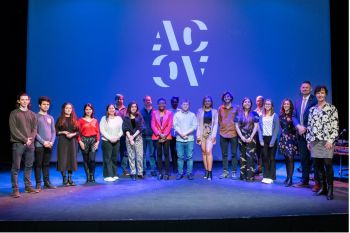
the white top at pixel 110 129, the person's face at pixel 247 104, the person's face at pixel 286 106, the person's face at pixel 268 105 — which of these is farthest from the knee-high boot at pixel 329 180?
the white top at pixel 110 129

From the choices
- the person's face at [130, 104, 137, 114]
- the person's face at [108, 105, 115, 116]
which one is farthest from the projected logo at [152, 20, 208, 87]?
the person's face at [108, 105, 115, 116]

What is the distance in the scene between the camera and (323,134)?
15.4ft

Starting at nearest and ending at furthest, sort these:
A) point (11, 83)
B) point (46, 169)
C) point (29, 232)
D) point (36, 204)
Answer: point (29, 232) → point (36, 204) → point (46, 169) → point (11, 83)

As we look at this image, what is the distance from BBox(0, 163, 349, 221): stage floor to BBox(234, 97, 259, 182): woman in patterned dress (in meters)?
0.23

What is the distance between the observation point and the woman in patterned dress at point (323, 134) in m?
4.67

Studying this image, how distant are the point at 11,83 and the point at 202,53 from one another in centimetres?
413

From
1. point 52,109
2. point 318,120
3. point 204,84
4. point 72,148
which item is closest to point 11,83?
point 52,109

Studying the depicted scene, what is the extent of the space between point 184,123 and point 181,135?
8.2 inches

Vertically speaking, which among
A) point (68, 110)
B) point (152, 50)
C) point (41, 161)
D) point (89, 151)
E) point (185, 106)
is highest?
point (152, 50)

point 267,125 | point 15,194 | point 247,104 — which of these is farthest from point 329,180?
point 15,194

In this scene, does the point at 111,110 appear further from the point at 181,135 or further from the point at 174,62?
the point at 174,62

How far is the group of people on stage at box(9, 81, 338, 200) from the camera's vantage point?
499 centimetres

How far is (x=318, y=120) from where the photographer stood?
187 inches

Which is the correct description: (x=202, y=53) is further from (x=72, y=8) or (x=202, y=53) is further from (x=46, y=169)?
(x=46, y=169)
